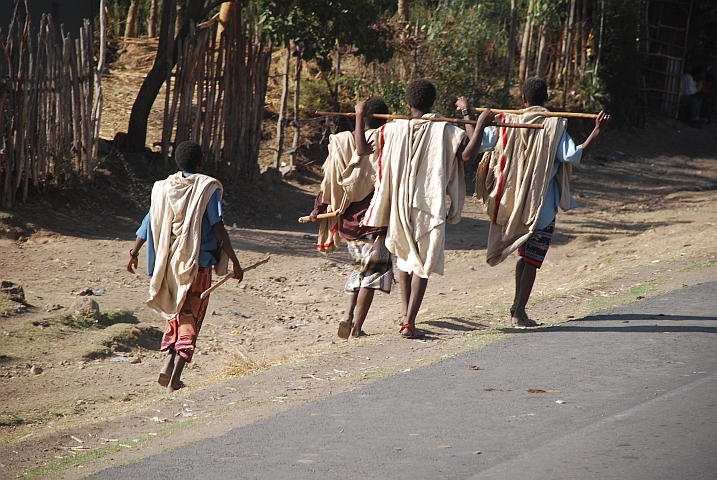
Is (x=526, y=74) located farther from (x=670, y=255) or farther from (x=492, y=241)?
(x=492, y=241)

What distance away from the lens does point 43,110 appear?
32.2 feet

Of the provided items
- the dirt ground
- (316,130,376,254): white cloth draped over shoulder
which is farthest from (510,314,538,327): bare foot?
(316,130,376,254): white cloth draped over shoulder

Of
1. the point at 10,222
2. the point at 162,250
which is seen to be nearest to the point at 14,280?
the point at 10,222

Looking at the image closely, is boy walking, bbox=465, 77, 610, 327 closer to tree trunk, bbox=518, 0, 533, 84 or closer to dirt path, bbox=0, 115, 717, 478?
dirt path, bbox=0, 115, 717, 478

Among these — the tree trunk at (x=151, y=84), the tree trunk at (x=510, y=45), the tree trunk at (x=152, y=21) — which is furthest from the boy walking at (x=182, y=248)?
A: the tree trunk at (x=152, y=21)

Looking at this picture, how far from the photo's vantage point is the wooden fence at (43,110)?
945cm

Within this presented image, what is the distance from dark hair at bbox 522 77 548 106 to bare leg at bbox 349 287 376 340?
5.99 ft

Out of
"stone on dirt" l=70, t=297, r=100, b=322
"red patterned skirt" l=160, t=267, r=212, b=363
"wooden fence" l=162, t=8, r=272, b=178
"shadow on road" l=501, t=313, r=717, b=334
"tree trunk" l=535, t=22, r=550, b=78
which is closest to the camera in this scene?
"red patterned skirt" l=160, t=267, r=212, b=363

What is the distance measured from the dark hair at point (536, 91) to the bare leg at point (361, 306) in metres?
1.83

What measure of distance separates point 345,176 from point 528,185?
1.33 metres

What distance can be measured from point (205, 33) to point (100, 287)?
15.7 feet

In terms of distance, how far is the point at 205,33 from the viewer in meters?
11.5

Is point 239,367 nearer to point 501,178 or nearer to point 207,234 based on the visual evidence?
point 207,234

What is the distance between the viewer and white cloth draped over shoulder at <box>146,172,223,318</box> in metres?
5.18
